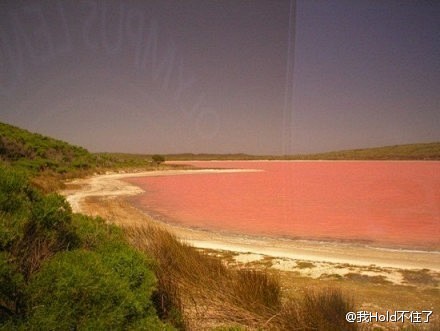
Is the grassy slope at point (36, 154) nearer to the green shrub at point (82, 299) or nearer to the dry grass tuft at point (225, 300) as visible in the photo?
the dry grass tuft at point (225, 300)

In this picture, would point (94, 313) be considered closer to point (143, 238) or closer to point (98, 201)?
point (143, 238)

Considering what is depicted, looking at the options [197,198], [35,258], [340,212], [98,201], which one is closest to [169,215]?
[98,201]

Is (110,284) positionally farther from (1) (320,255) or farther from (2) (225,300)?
(1) (320,255)

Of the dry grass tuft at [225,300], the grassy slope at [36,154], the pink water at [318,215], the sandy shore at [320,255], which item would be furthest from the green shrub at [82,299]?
the grassy slope at [36,154]

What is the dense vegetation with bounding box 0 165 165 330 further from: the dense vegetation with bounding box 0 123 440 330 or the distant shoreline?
the distant shoreline

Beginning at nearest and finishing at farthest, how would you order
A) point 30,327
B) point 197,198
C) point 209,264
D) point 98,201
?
point 30,327
point 209,264
point 98,201
point 197,198

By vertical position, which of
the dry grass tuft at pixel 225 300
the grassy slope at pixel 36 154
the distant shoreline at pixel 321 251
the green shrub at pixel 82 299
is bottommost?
the distant shoreline at pixel 321 251

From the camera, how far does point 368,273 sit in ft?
20.5

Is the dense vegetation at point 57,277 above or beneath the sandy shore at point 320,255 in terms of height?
above

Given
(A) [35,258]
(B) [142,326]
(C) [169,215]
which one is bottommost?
(C) [169,215]

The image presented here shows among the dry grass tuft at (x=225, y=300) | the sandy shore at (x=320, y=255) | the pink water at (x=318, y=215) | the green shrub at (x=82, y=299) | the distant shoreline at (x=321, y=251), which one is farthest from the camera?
the pink water at (x=318, y=215)

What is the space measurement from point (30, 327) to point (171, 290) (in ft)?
5.98

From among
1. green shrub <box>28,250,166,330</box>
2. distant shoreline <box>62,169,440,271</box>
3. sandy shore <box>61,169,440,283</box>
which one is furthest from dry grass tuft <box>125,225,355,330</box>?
sandy shore <box>61,169,440,283</box>

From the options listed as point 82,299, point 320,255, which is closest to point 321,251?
point 320,255
